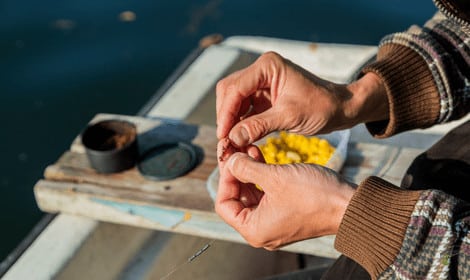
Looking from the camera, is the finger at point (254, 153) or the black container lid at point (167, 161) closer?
the finger at point (254, 153)

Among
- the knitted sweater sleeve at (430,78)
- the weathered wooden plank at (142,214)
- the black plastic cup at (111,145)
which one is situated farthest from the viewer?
the black plastic cup at (111,145)

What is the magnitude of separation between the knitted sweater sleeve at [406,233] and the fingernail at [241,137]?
0.93 feet

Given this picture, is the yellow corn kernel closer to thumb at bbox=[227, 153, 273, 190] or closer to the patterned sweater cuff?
thumb at bbox=[227, 153, 273, 190]

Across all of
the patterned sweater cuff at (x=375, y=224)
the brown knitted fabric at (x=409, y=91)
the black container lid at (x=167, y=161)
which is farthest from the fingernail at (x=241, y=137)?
the black container lid at (x=167, y=161)

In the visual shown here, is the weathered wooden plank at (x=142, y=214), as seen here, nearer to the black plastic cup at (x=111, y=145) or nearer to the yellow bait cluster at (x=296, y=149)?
the black plastic cup at (x=111, y=145)

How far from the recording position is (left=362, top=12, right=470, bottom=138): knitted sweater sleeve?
4.19 feet

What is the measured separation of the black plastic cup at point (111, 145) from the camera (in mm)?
1645

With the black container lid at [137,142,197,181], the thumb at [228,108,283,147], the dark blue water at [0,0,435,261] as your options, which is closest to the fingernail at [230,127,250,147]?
the thumb at [228,108,283,147]

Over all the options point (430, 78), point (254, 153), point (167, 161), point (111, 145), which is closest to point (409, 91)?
point (430, 78)

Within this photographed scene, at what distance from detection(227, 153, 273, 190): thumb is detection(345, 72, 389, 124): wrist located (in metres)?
0.32

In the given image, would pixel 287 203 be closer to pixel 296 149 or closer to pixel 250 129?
pixel 250 129

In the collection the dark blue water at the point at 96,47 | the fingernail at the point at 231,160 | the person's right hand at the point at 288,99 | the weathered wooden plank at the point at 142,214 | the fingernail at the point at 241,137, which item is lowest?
the dark blue water at the point at 96,47

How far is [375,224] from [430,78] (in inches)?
20.0

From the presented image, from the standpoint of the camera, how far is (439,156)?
48.2 inches
